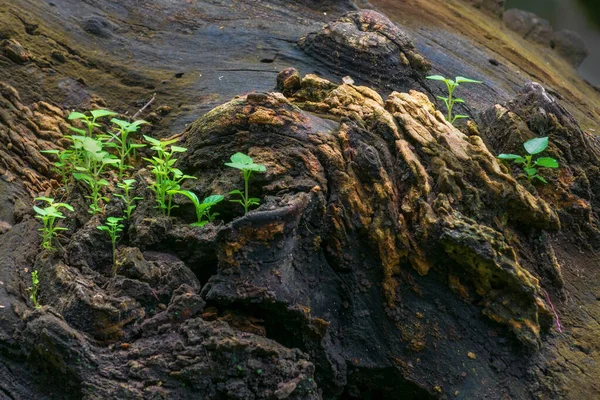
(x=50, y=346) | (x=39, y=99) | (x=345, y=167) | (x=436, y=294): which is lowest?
(x=39, y=99)

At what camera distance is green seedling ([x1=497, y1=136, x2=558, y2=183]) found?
10.3 feet

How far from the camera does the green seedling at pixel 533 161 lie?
3133mm

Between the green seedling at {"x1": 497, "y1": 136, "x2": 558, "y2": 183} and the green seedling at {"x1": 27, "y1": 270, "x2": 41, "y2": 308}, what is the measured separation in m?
2.10

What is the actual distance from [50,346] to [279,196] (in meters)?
1.00

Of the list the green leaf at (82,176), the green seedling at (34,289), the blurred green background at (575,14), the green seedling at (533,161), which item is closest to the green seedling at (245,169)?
the green leaf at (82,176)

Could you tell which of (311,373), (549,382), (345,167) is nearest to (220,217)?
(345,167)

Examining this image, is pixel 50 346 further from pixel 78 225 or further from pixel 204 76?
pixel 204 76

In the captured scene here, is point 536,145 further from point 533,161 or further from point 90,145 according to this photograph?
point 90,145

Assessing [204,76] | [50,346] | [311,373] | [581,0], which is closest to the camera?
[50,346]

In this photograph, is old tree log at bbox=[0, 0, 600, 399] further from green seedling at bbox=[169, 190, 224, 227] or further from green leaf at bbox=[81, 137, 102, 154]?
green leaf at bbox=[81, 137, 102, 154]

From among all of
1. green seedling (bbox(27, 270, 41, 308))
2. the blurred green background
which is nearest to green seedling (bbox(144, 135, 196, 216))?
green seedling (bbox(27, 270, 41, 308))

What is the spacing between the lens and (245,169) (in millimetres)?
2602

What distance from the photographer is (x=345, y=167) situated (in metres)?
2.83

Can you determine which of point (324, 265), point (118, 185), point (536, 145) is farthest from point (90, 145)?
point (536, 145)
